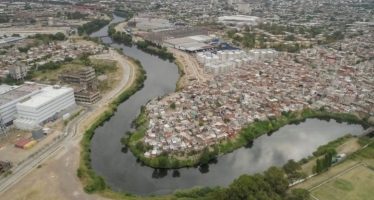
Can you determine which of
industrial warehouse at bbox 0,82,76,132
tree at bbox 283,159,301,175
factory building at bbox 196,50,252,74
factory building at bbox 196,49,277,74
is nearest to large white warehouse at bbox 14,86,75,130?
industrial warehouse at bbox 0,82,76,132

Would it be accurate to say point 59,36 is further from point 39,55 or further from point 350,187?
point 350,187

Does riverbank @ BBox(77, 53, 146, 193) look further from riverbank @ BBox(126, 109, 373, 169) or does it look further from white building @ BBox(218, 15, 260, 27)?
white building @ BBox(218, 15, 260, 27)

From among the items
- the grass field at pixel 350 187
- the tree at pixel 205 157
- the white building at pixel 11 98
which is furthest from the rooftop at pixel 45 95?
the grass field at pixel 350 187

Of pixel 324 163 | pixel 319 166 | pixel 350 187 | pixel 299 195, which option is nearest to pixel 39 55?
pixel 319 166

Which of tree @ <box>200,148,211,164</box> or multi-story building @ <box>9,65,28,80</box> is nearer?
tree @ <box>200,148,211,164</box>

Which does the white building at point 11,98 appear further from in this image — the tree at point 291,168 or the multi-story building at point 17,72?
the tree at point 291,168
